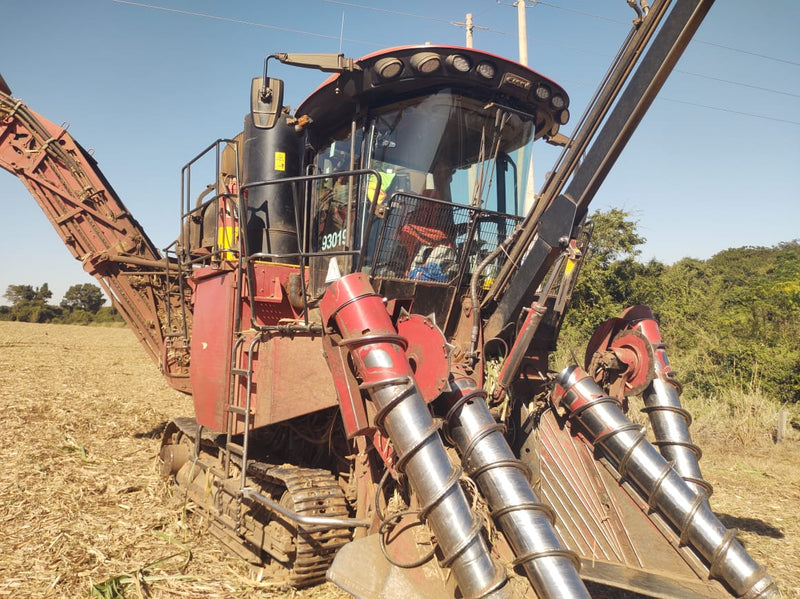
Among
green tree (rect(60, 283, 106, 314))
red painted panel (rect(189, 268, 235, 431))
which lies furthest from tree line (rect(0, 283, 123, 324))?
red painted panel (rect(189, 268, 235, 431))

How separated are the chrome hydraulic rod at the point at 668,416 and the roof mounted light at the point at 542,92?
71.1 inches

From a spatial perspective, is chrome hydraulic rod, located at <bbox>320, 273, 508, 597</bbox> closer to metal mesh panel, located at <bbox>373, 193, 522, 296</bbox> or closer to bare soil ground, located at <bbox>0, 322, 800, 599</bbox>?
metal mesh panel, located at <bbox>373, 193, 522, 296</bbox>

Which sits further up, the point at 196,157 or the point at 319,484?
the point at 196,157

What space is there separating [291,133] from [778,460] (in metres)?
7.37

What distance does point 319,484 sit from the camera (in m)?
3.87

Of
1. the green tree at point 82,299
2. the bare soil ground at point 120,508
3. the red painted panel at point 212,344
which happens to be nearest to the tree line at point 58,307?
the green tree at point 82,299

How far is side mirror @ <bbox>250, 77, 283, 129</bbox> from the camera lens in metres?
4.05

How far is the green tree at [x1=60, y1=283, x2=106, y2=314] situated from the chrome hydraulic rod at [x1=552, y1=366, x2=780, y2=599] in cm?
4262

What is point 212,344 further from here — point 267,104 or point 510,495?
point 510,495

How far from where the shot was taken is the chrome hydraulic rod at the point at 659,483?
122 inches

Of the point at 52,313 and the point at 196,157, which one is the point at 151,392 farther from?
the point at 52,313

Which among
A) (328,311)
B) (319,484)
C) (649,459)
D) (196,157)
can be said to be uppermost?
(196,157)

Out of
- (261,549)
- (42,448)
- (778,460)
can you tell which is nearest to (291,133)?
(261,549)

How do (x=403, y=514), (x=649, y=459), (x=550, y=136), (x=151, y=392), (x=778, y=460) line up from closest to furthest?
(x=403, y=514), (x=649, y=459), (x=550, y=136), (x=778, y=460), (x=151, y=392)
